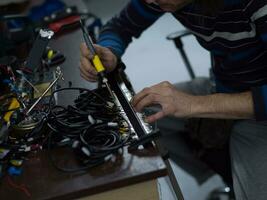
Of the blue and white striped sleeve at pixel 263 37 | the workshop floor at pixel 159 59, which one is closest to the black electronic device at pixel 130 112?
the blue and white striped sleeve at pixel 263 37

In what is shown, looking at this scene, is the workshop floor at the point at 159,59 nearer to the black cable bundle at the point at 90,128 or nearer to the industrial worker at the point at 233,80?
the industrial worker at the point at 233,80

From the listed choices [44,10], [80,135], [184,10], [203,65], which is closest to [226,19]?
[184,10]

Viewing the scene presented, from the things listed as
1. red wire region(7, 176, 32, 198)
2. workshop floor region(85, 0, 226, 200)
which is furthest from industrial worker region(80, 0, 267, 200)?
workshop floor region(85, 0, 226, 200)

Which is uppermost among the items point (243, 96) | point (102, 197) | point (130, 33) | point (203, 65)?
point (130, 33)

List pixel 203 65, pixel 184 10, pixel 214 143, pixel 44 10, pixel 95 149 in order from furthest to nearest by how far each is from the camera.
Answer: pixel 203 65
pixel 44 10
pixel 214 143
pixel 184 10
pixel 95 149

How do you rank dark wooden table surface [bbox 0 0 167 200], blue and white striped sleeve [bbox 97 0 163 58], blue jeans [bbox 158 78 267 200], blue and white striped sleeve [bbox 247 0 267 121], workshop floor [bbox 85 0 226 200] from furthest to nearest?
workshop floor [bbox 85 0 226 200]
blue and white striped sleeve [bbox 97 0 163 58]
blue jeans [bbox 158 78 267 200]
blue and white striped sleeve [bbox 247 0 267 121]
dark wooden table surface [bbox 0 0 167 200]

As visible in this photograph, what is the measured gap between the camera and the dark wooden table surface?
0.68m

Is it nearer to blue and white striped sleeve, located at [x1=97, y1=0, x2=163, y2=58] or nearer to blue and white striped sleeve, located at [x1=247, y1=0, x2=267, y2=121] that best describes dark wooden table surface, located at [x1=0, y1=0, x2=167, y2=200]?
blue and white striped sleeve, located at [x1=247, y1=0, x2=267, y2=121]

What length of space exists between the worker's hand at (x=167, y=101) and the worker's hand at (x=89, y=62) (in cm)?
18

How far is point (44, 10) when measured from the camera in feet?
5.82

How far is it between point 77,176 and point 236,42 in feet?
1.80

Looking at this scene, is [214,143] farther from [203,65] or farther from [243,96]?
[203,65]

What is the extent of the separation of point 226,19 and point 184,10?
0.51ft

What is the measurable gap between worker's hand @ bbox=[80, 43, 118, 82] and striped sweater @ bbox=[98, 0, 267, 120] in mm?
59
